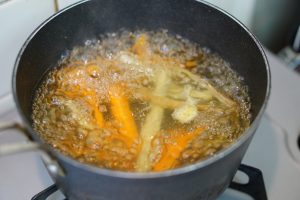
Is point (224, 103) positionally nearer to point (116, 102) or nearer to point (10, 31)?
point (116, 102)

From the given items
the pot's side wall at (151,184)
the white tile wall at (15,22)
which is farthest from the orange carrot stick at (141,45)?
the pot's side wall at (151,184)

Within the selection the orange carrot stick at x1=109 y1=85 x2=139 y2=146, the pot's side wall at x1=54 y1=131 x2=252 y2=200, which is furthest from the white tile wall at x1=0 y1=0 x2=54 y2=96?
the pot's side wall at x1=54 y1=131 x2=252 y2=200

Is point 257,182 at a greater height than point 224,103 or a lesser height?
lesser

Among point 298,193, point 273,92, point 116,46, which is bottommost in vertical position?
point 298,193

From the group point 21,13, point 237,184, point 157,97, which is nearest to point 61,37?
point 21,13

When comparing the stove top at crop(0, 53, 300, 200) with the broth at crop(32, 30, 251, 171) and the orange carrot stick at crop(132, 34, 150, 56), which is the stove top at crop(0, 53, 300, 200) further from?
the orange carrot stick at crop(132, 34, 150, 56)

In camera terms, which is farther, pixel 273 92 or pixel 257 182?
pixel 273 92

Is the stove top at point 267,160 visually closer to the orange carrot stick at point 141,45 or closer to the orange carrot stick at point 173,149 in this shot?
the orange carrot stick at point 173,149
